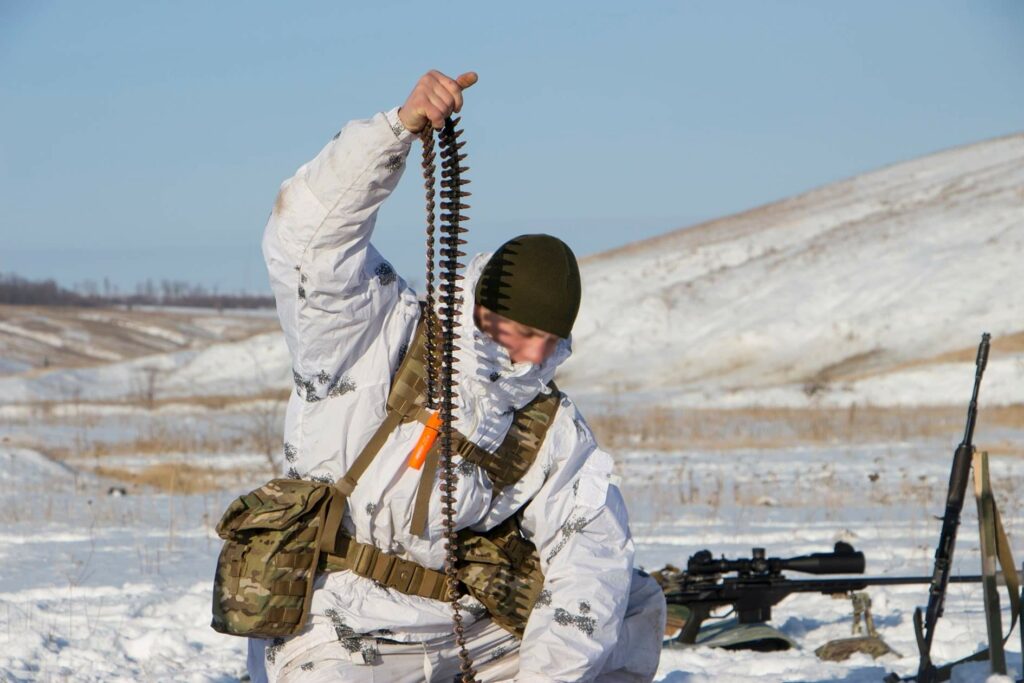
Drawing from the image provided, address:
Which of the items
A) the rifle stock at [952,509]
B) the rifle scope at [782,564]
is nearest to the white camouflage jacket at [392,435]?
the rifle stock at [952,509]

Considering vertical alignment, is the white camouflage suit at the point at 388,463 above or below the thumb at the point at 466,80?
below

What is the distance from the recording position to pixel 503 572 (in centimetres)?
371

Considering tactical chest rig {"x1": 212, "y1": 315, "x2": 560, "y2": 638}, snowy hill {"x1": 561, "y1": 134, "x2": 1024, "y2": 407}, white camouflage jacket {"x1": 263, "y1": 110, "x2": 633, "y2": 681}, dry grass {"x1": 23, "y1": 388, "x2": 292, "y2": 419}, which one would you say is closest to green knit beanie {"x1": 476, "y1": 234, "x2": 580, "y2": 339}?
white camouflage jacket {"x1": 263, "y1": 110, "x2": 633, "y2": 681}

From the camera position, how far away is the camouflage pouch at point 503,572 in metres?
3.64

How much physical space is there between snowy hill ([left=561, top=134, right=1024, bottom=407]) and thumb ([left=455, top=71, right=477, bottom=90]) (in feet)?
81.0

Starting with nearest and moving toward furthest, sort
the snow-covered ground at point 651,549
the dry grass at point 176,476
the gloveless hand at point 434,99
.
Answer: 1. the gloveless hand at point 434,99
2. the snow-covered ground at point 651,549
3. the dry grass at point 176,476

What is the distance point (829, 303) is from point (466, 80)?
39.9 metres

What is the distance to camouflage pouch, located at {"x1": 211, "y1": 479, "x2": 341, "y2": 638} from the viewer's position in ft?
11.0

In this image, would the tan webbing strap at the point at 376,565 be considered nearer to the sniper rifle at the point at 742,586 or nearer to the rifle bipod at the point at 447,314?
the rifle bipod at the point at 447,314

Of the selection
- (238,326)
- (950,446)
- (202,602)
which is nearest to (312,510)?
(202,602)

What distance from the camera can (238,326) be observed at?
94.4 meters

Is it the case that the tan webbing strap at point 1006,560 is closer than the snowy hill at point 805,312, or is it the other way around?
the tan webbing strap at point 1006,560

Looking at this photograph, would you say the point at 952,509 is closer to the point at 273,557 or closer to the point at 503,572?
the point at 503,572

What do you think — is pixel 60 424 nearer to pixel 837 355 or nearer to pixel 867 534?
pixel 867 534
